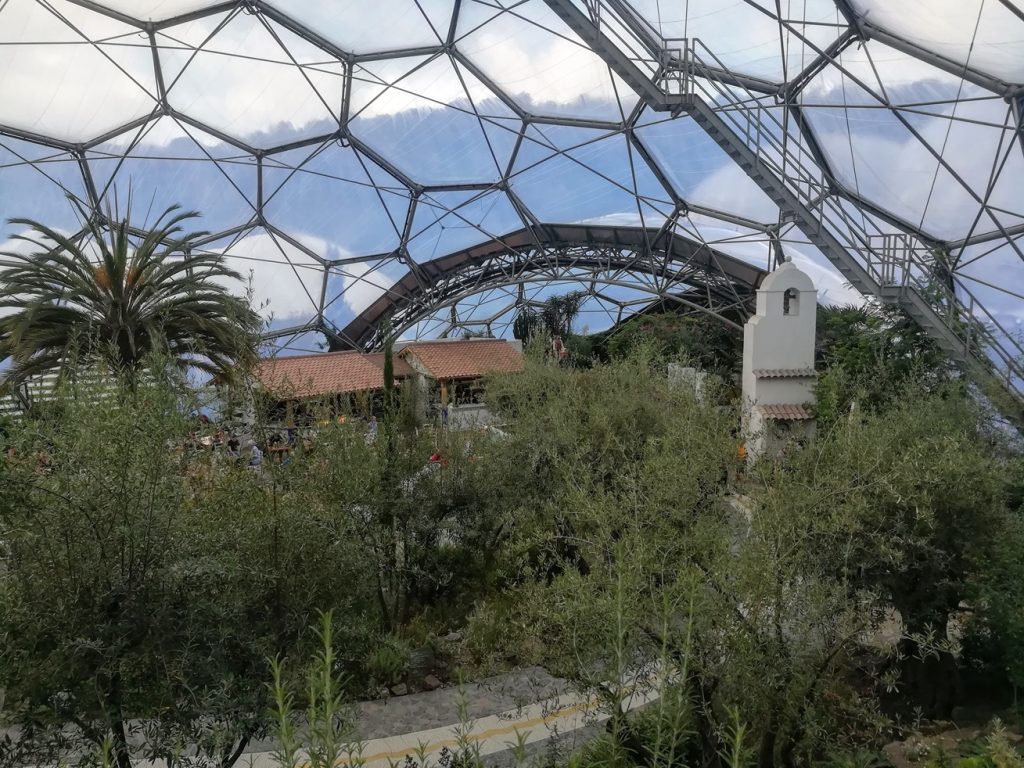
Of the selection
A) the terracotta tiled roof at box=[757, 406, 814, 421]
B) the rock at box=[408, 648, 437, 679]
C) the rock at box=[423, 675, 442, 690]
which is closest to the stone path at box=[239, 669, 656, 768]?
the rock at box=[423, 675, 442, 690]

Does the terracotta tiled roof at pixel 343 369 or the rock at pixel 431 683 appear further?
the terracotta tiled roof at pixel 343 369

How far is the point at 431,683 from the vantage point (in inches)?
353

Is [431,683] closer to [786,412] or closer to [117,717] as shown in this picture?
[117,717]

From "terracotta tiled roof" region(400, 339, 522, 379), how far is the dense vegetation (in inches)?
731

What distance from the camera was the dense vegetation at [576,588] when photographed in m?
4.54

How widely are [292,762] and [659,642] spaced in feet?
10.5

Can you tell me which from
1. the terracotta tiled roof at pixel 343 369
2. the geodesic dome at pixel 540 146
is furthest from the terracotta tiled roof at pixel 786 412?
the terracotta tiled roof at pixel 343 369

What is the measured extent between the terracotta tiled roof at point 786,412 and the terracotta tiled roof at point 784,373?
72 cm

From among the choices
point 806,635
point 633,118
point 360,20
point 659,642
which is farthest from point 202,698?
point 633,118

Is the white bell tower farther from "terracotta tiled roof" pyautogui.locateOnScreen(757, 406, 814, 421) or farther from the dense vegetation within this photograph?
the dense vegetation

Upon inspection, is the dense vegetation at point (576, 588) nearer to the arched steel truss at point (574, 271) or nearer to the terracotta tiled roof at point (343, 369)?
the terracotta tiled roof at point (343, 369)

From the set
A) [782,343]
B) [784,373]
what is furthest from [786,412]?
[782,343]

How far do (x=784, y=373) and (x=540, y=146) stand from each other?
1311 cm

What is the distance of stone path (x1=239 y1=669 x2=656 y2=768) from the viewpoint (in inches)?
282
